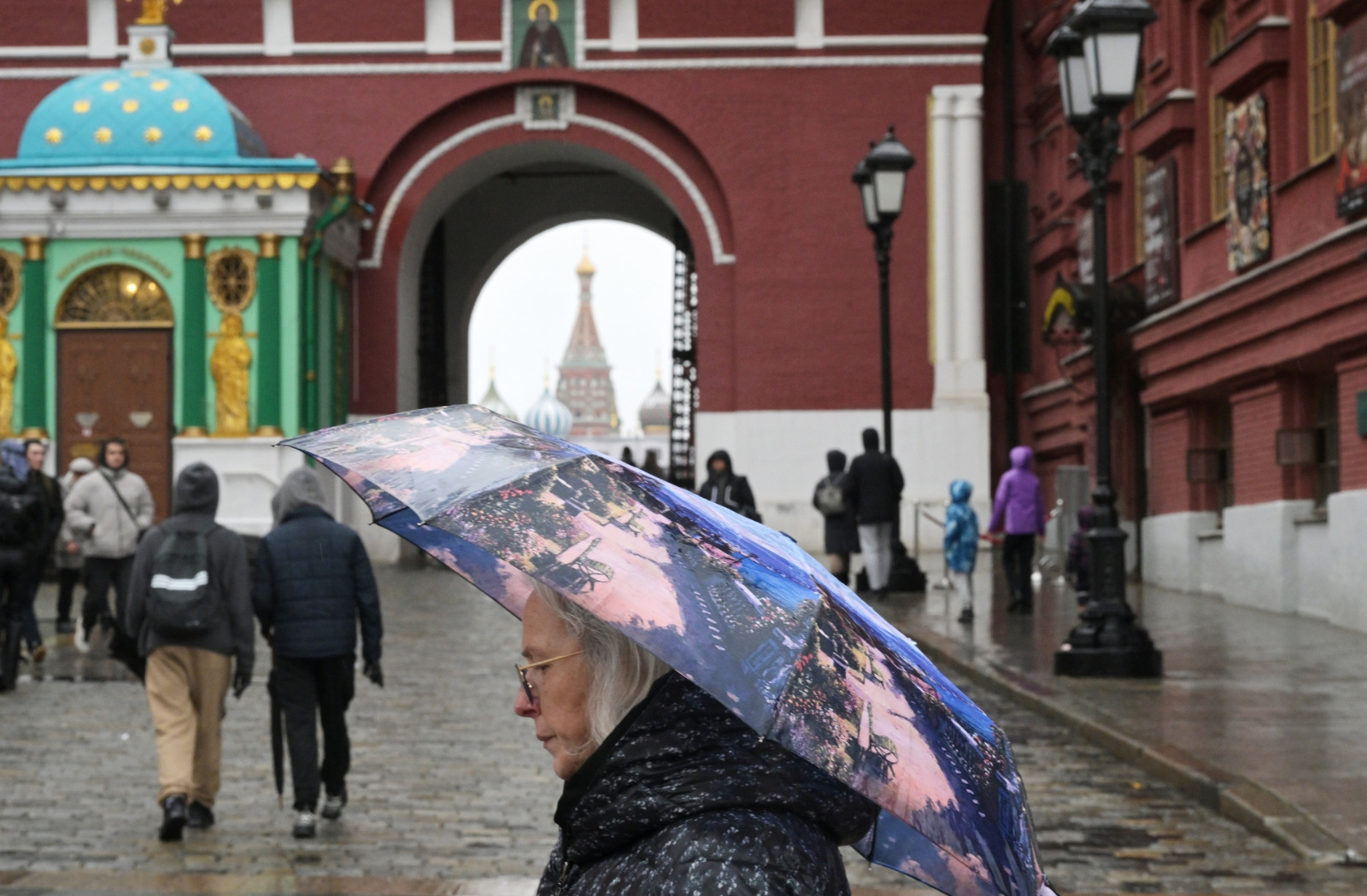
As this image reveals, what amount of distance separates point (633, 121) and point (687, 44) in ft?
4.80

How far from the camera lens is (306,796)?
8320 mm

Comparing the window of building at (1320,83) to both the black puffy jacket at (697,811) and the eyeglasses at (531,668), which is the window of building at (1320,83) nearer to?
the eyeglasses at (531,668)

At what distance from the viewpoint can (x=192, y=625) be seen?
858 centimetres

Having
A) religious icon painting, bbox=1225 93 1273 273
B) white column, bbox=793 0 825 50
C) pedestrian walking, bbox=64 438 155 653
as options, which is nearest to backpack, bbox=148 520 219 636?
pedestrian walking, bbox=64 438 155 653

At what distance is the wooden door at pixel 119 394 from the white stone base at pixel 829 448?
852 cm

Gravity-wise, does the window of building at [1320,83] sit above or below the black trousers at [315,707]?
above

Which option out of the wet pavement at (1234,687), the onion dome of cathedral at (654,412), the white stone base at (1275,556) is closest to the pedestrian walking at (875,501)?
the wet pavement at (1234,687)

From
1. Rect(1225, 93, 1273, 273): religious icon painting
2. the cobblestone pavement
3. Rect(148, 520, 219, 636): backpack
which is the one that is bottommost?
the cobblestone pavement

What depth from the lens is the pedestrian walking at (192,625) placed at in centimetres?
857

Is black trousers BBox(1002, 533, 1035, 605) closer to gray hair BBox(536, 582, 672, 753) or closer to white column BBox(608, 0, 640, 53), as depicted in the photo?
white column BBox(608, 0, 640, 53)

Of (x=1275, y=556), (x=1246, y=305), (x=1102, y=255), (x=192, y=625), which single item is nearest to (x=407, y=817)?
(x=192, y=625)

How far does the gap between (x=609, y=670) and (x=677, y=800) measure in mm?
283

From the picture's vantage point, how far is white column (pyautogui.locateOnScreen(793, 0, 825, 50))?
31.1 m

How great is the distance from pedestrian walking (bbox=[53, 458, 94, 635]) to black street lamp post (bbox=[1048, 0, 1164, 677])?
7599 millimetres
